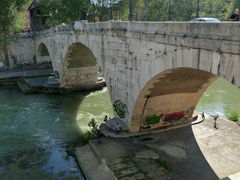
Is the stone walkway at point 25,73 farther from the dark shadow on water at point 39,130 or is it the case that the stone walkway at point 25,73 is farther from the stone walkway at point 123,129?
the stone walkway at point 123,129

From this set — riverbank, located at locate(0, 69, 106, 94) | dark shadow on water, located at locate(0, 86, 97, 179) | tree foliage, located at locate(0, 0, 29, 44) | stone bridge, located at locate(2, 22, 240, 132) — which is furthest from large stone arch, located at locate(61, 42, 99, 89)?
tree foliage, located at locate(0, 0, 29, 44)

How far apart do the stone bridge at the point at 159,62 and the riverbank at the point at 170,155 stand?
1274 millimetres

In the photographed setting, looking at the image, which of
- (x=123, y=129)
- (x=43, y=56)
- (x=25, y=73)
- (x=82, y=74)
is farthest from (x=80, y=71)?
(x=43, y=56)

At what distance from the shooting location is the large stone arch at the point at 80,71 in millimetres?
25812

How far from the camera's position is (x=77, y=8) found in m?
40.3

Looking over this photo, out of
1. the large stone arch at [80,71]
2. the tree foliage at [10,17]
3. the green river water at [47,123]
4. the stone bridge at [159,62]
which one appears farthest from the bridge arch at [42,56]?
the stone bridge at [159,62]

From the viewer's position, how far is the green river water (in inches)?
514

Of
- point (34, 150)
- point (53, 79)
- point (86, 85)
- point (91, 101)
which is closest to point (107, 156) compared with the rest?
point (34, 150)

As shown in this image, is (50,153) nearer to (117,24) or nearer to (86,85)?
(117,24)

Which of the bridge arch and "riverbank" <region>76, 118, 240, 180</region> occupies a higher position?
the bridge arch

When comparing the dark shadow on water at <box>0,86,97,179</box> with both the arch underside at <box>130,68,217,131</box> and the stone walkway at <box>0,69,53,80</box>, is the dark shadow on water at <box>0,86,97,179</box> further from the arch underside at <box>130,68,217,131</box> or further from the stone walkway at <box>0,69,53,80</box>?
the stone walkway at <box>0,69,53,80</box>

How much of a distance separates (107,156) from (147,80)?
3973 mm

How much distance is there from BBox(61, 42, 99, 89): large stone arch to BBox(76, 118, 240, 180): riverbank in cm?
1332

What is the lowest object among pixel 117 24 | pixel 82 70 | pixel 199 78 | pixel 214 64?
pixel 82 70
